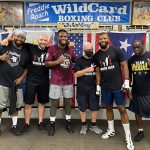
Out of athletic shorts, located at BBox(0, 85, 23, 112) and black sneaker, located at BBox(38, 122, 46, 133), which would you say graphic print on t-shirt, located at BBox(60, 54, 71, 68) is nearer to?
athletic shorts, located at BBox(0, 85, 23, 112)

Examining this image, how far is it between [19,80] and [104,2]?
7.67 metres

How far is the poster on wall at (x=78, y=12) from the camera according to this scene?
12633mm

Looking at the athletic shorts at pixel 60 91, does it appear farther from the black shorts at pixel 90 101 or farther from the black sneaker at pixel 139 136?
the black sneaker at pixel 139 136

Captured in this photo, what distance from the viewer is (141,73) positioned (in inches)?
212

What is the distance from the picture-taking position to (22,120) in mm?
6852

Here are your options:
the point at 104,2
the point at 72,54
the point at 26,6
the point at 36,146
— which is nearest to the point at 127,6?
the point at 104,2

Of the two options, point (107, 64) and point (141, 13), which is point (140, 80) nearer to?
point (107, 64)

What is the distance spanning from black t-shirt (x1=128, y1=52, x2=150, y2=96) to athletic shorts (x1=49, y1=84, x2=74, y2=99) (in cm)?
125

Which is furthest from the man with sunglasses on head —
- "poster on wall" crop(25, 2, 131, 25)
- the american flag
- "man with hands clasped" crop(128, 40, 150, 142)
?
"poster on wall" crop(25, 2, 131, 25)

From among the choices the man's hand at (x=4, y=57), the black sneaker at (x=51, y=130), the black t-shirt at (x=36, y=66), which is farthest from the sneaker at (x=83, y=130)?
the man's hand at (x=4, y=57)

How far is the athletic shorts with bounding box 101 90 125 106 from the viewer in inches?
214

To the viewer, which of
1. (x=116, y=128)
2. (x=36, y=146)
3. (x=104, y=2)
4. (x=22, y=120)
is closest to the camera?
(x=36, y=146)

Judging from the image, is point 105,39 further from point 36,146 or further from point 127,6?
point 127,6

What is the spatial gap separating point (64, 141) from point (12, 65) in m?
1.68
